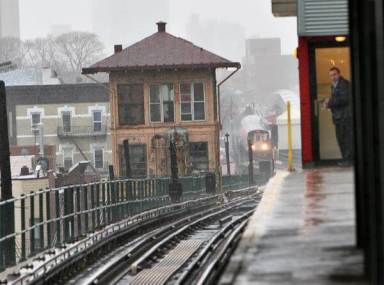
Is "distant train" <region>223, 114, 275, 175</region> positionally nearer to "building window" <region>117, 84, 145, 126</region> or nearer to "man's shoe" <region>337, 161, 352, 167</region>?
"building window" <region>117, 84, 145, 126</region>

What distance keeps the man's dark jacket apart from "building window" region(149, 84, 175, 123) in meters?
40.9

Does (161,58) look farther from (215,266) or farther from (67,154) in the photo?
(215,266)

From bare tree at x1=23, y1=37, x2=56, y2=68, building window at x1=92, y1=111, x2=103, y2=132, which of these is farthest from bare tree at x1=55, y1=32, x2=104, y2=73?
building window at x1=92, y1=111, x2=103, y2=132

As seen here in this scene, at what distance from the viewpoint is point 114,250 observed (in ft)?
76.7

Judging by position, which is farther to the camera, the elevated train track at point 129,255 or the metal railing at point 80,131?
the metal railing at point 80,131

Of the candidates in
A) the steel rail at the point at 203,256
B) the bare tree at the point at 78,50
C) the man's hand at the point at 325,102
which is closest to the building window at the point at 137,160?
the steel rail at the point at 203,256

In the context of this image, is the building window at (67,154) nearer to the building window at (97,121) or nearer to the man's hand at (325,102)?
the building window at (97,121)

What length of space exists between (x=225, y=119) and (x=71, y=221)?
128 metres

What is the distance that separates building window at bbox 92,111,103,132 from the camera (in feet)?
291

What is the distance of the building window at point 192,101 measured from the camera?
62.9 metres

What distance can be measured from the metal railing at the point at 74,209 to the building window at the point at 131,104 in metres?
15.6

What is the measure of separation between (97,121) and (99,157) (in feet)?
11.2

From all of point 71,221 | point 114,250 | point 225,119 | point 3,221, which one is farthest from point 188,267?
point 225,119

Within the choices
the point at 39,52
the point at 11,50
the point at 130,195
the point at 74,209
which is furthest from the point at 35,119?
the point at 11,50
